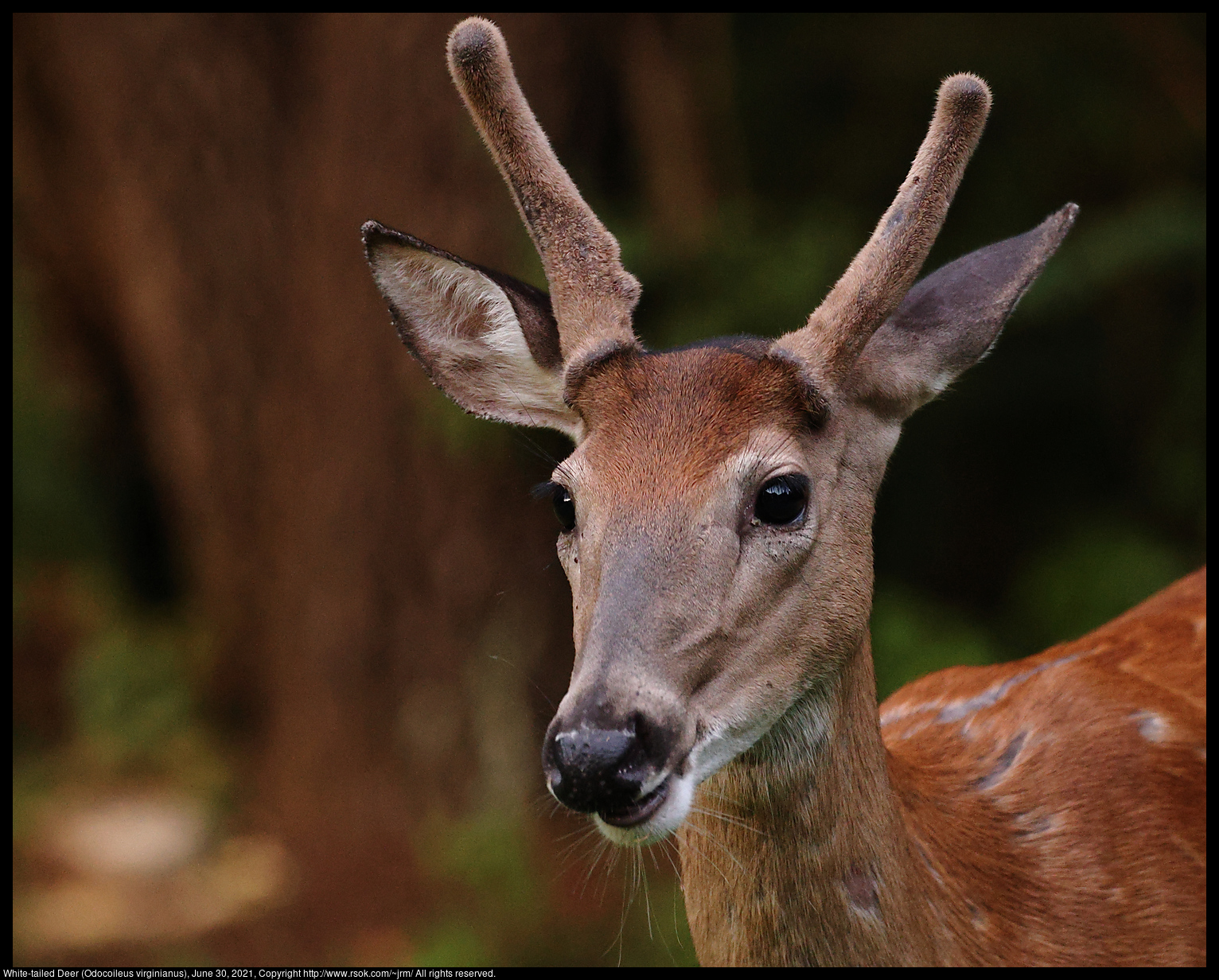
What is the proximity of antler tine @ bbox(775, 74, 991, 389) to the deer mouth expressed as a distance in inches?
38.1

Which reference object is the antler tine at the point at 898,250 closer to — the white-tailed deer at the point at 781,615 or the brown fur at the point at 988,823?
the white-tailed deer at the point at 781,615

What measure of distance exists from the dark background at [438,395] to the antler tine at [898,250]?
7.60ft

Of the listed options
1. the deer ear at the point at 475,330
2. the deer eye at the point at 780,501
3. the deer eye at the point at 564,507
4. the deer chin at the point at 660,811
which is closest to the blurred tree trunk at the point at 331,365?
the deer ear at the point at 475,330

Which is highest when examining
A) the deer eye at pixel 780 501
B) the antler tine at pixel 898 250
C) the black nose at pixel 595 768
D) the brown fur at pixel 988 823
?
the antler tine at pixel 898 250

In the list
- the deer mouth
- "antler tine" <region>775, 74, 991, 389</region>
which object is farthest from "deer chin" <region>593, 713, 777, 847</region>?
"antler tine" <region>775, 74, 991, 389</region>

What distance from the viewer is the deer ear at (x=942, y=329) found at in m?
3.04

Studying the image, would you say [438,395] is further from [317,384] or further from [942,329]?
[942,329]

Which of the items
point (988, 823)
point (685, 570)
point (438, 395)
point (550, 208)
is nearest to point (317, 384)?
point (438, 395)

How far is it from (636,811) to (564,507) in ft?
2.53

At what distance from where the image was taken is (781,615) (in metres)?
2.70

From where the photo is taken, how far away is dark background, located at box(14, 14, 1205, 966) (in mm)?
6438

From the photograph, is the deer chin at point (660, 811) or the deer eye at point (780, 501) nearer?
the deer chin at point (660, 811)

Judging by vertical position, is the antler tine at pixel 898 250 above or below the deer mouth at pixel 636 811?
above
